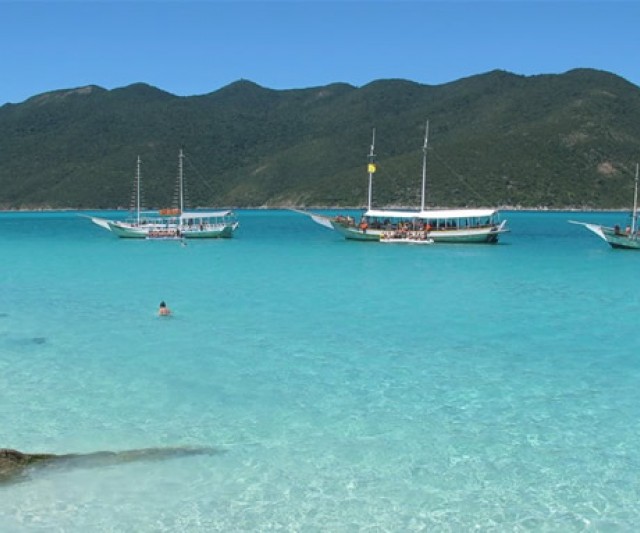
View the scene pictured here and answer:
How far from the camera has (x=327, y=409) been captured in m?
12.5

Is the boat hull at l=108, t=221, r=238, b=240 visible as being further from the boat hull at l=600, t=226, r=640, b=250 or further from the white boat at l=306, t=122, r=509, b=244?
the boat hull at l=600, t=226, r=640, b=250

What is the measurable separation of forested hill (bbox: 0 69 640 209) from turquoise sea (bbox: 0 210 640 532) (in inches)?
4292

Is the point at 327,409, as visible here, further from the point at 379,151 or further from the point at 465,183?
the point at 379,151

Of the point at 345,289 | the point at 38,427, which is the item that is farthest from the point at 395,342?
the point at 345,289

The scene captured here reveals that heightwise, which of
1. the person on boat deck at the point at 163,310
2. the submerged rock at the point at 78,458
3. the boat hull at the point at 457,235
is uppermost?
the boat hull at the point at 457,235

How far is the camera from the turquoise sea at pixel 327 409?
870 cm

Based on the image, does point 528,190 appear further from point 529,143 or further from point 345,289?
point 345,289

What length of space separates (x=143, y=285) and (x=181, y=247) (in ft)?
87.8

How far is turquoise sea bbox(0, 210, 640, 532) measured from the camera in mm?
8703

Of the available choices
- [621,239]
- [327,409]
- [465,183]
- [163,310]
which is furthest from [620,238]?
[465,183]

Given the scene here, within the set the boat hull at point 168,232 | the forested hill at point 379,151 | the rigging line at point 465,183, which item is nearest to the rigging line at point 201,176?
the forested hill at point 379,151

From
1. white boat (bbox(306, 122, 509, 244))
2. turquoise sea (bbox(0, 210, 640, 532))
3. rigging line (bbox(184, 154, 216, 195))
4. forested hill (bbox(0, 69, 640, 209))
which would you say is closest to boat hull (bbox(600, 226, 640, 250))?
white boat (bbox(306, 122, 509, 244))

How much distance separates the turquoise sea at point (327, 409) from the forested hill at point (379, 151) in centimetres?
10901

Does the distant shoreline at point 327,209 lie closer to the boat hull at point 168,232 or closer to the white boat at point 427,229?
the boat hull at point 168,232
